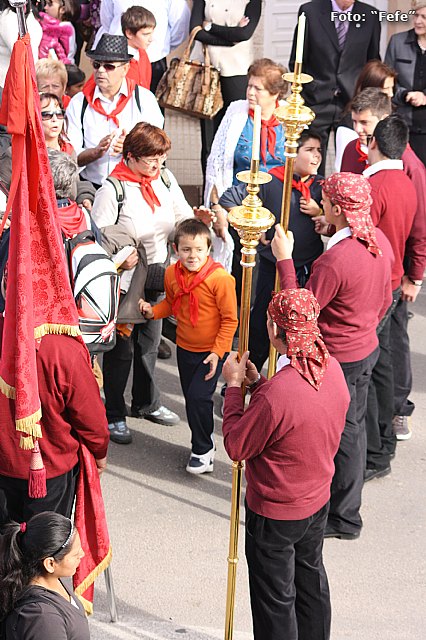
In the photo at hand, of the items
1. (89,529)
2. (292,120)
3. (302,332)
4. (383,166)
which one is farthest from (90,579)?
(383,166)

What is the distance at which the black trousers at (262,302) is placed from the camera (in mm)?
6336

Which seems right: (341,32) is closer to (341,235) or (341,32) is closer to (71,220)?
(341,235)

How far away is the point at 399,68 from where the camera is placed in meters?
8.61

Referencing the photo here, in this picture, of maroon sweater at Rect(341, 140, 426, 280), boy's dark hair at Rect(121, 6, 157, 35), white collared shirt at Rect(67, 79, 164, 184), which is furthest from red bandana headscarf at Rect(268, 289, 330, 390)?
boy's dark hair at Rect(121, 6, 157, 35)

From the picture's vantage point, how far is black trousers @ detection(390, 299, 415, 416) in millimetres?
6312

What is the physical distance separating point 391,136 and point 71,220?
2078mm

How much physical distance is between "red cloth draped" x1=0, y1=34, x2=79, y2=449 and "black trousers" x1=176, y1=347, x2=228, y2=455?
74.4 inches

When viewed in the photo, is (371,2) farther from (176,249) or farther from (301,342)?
(301,342)

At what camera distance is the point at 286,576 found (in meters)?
4.04

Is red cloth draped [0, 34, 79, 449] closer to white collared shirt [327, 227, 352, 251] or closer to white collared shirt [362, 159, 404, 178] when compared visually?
white collared shirt [327, 227, 352, 251]

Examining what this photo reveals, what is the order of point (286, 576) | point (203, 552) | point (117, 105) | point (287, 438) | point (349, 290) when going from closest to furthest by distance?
point (287, 438)
point (286, 576)
point (349, 290)
point (203, 552)
point (117, 105)

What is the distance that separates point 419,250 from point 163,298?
1599 mm

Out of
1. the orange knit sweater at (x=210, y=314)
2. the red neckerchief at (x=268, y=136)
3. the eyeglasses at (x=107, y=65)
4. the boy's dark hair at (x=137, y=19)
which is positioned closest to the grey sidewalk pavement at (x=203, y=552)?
the orange knit sweater at (x=210, y=314)

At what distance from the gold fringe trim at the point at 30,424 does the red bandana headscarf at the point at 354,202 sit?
1.95 metres
